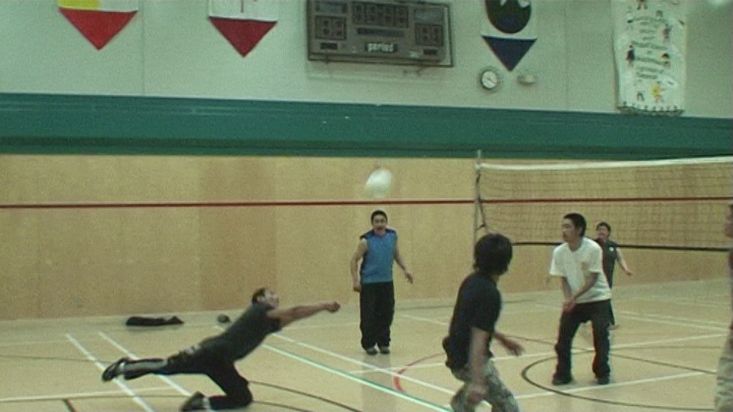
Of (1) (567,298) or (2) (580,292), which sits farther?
(1) (567,298)

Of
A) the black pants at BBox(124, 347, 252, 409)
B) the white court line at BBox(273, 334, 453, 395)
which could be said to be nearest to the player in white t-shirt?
the white court line at BBox(273, 334, 453, 395)

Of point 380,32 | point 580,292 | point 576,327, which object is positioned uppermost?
point 380,32

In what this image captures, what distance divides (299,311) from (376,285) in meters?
3.71

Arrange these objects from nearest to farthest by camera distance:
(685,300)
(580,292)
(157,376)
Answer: (580,292) < (157,376) < (685,300)

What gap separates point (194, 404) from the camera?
25.3 ft

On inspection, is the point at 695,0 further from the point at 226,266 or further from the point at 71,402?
the point at 71,402

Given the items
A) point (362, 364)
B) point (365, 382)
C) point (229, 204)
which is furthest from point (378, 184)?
A: point (365, 382)

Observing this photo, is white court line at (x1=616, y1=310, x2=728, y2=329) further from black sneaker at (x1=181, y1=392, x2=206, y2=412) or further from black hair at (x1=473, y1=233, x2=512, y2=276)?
black hair at (x1=473, y1=233, x2=512, y2=276)

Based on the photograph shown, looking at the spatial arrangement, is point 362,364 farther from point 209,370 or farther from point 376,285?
point 209,370

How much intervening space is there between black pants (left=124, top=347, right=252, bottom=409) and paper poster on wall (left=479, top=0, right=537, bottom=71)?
1159cm

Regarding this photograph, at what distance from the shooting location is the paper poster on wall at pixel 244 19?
51.8ft

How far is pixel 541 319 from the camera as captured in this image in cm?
1448

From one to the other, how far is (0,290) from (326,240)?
18.1 feet

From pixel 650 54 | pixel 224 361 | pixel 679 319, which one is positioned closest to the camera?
pixel 224 361
